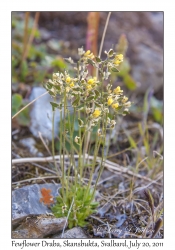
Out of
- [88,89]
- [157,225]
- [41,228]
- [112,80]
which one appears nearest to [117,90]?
[88,89]

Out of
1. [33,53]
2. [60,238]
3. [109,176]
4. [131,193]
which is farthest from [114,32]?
[60,238]

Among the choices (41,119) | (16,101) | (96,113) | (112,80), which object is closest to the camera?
(96,113)

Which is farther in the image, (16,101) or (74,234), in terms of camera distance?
(16,101)

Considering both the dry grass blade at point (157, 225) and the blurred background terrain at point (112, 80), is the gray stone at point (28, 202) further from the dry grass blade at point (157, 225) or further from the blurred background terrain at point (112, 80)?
the dry grass blade at point (157, 225)

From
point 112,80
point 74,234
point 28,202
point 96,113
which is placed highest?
point 112,80

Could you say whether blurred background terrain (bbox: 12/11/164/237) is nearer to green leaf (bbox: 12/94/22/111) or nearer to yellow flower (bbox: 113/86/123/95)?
green leaf (bbox: 12/94/22/111)

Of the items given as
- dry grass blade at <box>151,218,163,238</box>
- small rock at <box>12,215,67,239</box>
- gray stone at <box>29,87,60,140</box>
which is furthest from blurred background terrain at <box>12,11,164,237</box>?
small rock at <box>12,215,67,239</box>

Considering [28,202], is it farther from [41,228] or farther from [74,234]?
[74,234]

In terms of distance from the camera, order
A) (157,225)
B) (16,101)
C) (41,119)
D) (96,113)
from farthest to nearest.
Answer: (41,119)
(16,101)
(157,225)
(96,113)
